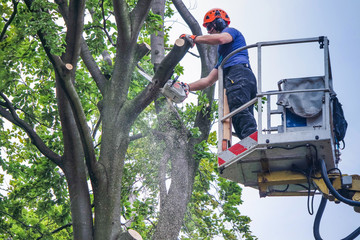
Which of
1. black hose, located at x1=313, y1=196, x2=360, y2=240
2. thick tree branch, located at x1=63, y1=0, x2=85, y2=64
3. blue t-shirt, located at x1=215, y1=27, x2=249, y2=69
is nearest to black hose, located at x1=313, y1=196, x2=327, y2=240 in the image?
black hose, located at x1=313, y1=196, x2=360, y2=240

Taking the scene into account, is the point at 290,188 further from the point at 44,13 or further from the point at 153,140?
the point at 44,13

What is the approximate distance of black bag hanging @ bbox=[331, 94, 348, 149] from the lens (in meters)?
7.60

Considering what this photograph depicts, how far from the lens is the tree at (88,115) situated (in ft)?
25.7

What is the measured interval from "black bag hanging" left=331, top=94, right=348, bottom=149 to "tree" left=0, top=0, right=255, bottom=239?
191 centimetres

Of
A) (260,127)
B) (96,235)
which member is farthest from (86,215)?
(260,127)

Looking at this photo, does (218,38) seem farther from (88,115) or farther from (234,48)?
(88,115)

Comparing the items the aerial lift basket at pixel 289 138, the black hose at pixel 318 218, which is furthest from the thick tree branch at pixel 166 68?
the black hose at pixel 318 218

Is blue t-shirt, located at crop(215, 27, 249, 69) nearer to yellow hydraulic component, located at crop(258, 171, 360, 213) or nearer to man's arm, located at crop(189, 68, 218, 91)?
man's arm, located at crop(189, 68, 218, 91)

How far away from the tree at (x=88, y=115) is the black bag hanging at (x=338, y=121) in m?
1.91

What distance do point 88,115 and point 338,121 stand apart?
515cm

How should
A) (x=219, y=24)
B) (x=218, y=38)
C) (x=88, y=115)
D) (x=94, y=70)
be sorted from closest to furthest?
(x=218, y=38)
(x=219, y=24)
(x=94, y=70)
(x=88, y=115)

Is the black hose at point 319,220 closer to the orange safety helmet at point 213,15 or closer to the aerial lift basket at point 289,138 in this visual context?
the aerial lift basket at point 289,138

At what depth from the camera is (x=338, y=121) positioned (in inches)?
301

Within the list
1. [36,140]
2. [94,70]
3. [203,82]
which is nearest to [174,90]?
[203,82]
